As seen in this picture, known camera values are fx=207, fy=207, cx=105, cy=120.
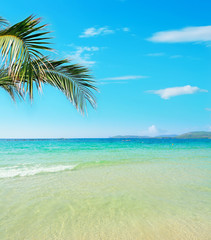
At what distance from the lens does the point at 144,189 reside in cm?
649

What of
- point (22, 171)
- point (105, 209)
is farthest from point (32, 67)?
point (22, 171)

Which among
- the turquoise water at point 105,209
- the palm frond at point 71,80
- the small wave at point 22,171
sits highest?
the palm frond at point 71,80

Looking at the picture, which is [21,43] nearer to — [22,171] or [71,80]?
[71,80]

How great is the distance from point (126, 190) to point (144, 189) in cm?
59

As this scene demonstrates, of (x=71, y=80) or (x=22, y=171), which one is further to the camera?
(x=22, y=171)

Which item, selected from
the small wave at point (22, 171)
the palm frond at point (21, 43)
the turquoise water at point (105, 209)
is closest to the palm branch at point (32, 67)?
the palm frond at point (21, 43)

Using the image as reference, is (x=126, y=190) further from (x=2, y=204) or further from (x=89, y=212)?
(x=2, y=204)

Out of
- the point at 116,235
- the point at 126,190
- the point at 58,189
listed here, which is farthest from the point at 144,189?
the point at 116,235

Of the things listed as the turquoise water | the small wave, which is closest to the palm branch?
the turquoise water

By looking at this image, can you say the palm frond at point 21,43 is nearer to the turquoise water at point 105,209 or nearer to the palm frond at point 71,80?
the palm frond at point 71,80

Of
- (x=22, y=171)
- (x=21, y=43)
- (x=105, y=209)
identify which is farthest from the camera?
(x=22, y=171)

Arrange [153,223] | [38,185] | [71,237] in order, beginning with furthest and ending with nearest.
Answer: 1. [38,185]
2. [153,223]
3. [71,237]

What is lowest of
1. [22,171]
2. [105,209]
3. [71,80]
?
[22,171]

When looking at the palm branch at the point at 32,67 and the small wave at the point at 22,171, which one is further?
the small wave at the point at 22,171
